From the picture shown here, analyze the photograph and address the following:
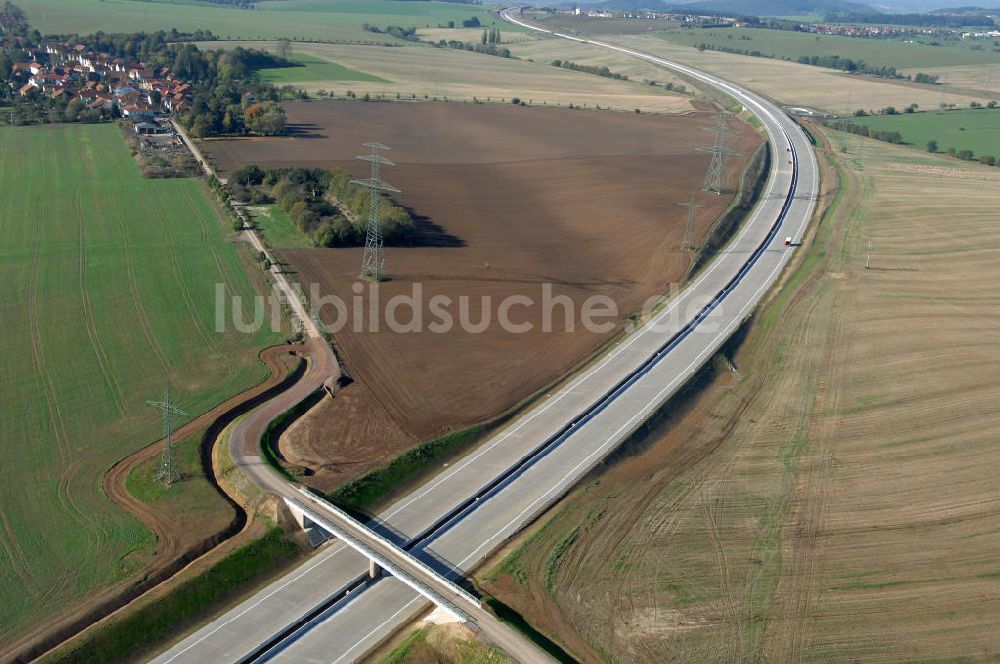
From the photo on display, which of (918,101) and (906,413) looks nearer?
(906,413)

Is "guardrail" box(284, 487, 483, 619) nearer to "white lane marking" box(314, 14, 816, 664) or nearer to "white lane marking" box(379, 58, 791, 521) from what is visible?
"white lane marking" box(314, 14, 816, 664)

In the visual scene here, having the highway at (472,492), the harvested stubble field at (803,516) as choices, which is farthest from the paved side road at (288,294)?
the harvested stubble field at (803,516)

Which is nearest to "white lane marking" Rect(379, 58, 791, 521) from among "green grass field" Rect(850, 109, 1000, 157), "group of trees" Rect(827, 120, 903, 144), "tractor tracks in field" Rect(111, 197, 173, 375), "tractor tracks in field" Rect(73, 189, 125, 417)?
"tractor tracks in field" Rect(73, 189, 125, 417)

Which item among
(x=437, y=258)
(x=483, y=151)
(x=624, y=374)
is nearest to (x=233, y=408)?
(x=624, y=374)

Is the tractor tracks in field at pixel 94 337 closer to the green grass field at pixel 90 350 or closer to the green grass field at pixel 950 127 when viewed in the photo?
the green grass field at pixel 90 350

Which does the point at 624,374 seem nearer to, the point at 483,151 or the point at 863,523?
the point at 863,523

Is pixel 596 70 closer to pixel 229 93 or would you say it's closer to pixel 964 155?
pixel 229 93
